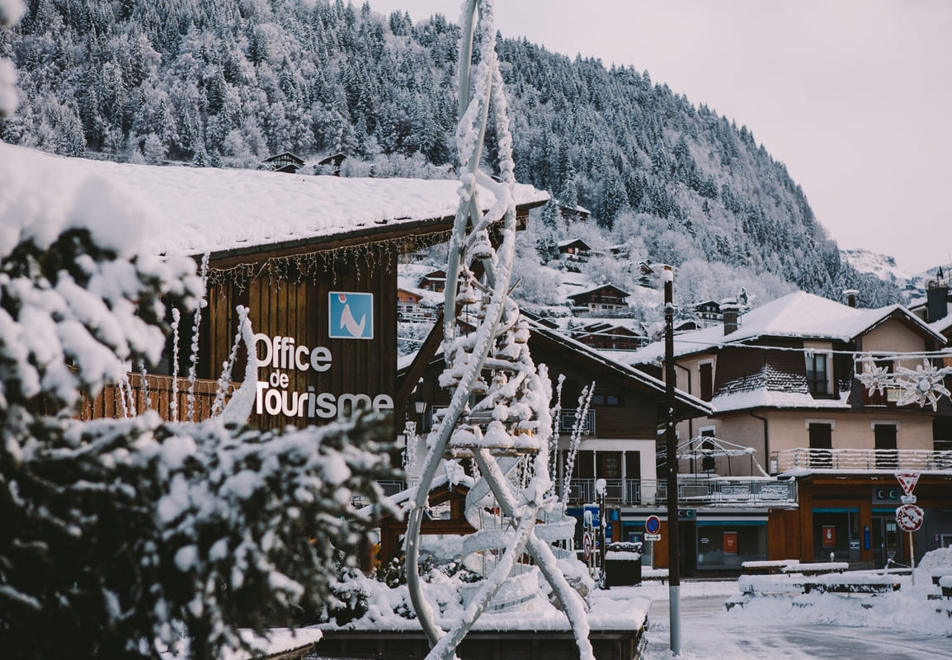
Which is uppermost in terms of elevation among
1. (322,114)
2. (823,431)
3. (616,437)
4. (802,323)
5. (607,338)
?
(322,114)

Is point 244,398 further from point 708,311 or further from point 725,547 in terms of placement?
point 708,311

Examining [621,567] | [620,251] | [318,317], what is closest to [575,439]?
[621,567]

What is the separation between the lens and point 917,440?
49312 mm

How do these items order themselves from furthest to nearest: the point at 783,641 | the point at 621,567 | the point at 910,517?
the point at 621,567 → the point at 910,517 → the point at 783,641

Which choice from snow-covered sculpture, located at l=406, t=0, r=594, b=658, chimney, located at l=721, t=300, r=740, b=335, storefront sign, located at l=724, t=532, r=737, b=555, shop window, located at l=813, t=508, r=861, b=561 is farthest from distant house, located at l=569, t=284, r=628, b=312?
snow-covered sculpture, located at l=406, t=0, r=594, b=658

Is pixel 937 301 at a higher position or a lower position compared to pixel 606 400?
higher

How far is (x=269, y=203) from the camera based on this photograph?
18391mm

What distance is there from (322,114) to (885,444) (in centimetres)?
13439

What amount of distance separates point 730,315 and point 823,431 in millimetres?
6143

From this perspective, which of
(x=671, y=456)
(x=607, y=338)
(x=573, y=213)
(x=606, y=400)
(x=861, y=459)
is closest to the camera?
(x=671, y=456)

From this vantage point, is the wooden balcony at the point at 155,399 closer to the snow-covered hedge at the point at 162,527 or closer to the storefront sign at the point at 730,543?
the snow-covered hedge at the point at 162,527

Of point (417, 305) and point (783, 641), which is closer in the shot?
point (783, 641)

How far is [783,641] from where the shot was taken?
66.2 ft

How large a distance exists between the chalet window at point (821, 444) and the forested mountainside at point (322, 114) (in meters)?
100
